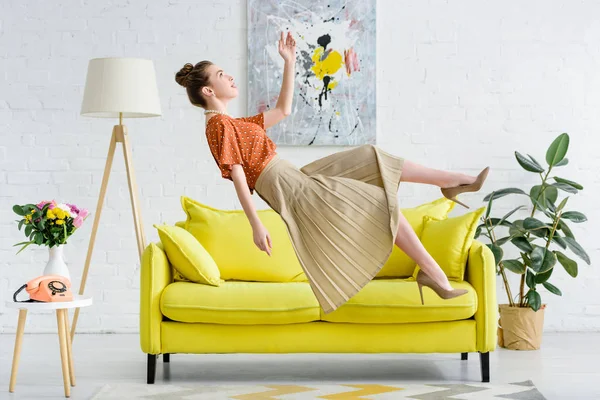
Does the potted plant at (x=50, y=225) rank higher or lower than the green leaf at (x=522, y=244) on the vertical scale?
higher

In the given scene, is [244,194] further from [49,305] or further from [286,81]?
[49,305]

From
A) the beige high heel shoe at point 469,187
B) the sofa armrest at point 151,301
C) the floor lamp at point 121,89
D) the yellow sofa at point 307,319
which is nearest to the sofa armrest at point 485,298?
the yellow sofa at point 307,319

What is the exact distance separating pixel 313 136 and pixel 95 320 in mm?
1861

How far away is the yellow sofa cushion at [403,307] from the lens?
3553 millimetres

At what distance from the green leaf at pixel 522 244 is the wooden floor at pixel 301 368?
59 centimetres

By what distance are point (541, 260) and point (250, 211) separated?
2.14m

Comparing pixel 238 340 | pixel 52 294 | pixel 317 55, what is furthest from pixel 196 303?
pixel 317 55

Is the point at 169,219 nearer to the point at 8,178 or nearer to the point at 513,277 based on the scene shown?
the point at 8,178

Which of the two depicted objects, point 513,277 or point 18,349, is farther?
point 513,277

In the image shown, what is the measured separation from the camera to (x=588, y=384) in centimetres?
360

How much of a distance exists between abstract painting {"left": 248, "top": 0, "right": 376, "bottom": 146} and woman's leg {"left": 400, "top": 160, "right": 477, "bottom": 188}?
82.6 inches

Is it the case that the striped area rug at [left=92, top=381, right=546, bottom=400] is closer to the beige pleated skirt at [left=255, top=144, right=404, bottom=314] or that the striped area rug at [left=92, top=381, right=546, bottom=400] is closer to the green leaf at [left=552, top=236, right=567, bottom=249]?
the beige pleated skirt at [left=255, top=144, right=404, bottom=314]

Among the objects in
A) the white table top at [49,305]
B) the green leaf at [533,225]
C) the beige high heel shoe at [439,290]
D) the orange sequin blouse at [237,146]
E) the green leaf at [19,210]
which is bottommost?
the white table top at [49,305]

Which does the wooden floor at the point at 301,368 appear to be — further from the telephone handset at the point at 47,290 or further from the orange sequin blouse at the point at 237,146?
the orange sequin blouse at the point at 237,146
